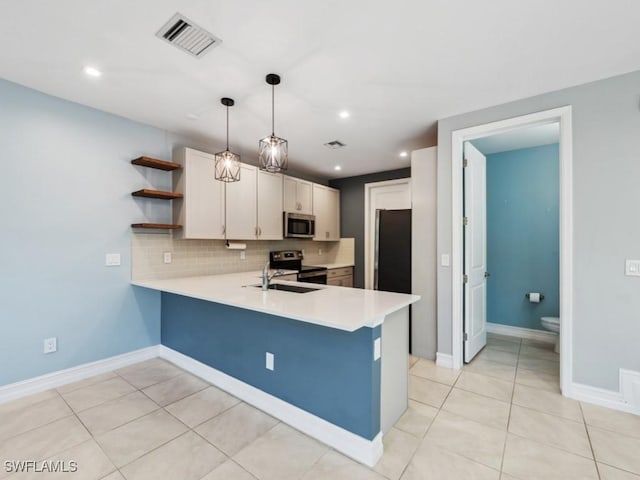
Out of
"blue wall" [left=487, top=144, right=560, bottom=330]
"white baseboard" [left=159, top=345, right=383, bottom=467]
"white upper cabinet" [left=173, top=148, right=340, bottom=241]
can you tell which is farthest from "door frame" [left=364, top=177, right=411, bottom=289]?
"white baseboard" [left=159, top=345, right=383, bottom=467]

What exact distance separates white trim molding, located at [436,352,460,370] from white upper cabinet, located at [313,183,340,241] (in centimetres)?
271

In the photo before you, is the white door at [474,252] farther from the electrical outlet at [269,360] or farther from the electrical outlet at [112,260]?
the electrical outlet at [112,260]

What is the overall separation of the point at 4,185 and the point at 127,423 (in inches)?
82.3

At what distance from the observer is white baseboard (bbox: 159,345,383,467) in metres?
1.73

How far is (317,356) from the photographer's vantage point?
1.95 metres

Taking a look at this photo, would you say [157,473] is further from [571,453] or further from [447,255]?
[447,255]

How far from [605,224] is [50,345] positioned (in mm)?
4696

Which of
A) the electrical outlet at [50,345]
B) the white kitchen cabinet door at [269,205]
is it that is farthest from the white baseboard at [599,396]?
the electrical outlet at [50,345]

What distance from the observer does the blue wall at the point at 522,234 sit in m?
3.87

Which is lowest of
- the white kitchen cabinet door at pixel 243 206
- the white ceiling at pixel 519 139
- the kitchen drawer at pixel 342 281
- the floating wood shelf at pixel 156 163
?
the kitchen drawer at pixel 342 281

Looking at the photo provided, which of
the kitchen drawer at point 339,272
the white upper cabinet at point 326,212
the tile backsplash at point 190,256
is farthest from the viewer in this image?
the white upper cabinet at point 326,212

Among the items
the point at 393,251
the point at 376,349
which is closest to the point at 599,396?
the point at 376,349

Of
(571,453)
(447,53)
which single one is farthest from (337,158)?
(571,453)

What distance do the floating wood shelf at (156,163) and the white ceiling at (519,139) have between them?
11.3 ft
